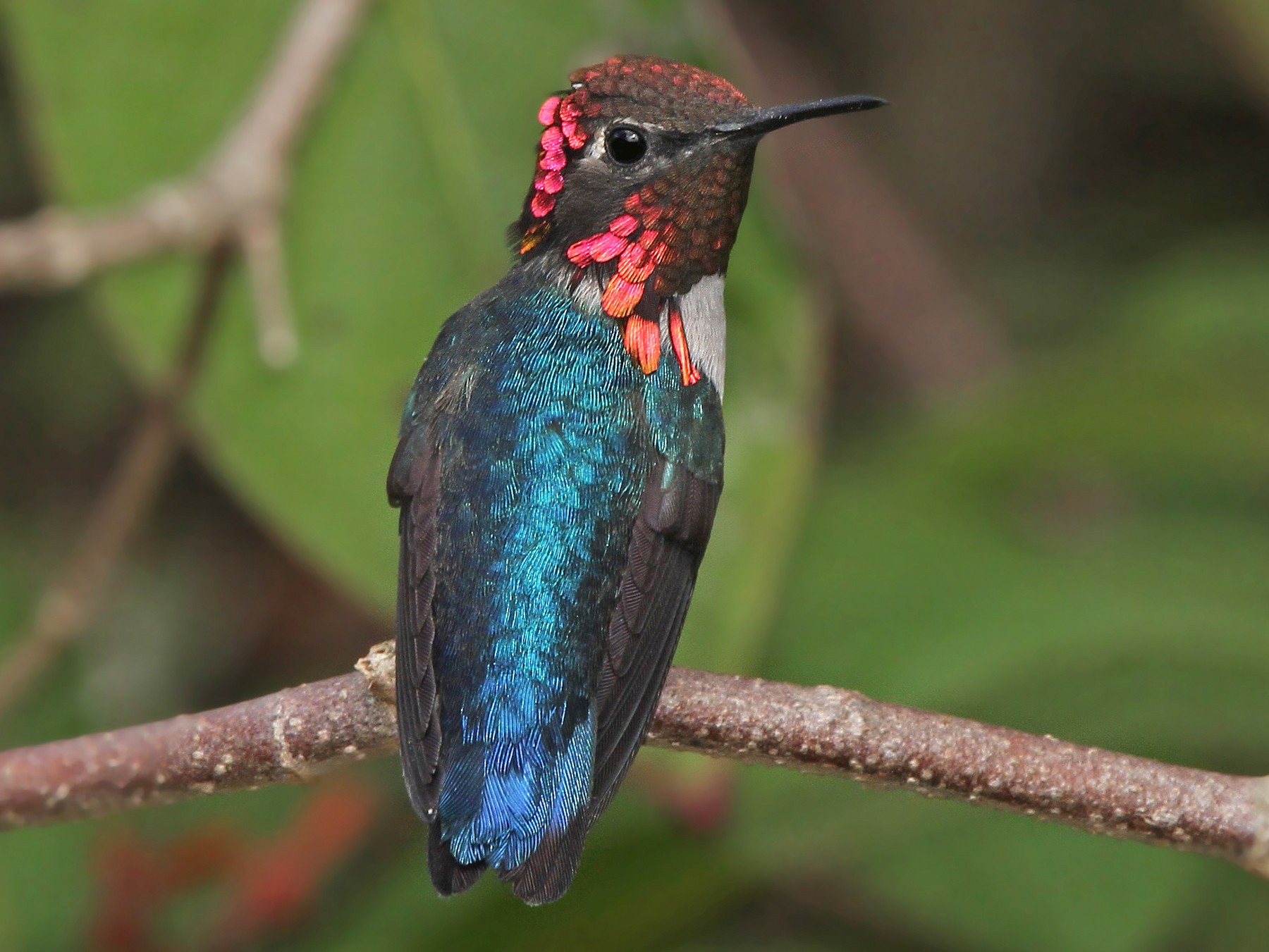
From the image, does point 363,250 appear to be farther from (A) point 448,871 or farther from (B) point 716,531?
(A) point 448,871

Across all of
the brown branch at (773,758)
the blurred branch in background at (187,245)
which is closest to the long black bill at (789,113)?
the brown branch at (773,758)

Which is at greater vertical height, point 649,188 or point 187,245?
point 649,188

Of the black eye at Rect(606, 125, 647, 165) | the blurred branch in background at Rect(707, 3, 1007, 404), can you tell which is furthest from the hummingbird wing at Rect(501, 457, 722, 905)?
the blurred branch in background at Rect(707, 3, 1007, 404)

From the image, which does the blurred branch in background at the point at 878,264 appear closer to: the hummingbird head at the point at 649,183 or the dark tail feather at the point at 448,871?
the hummingbird head at the point at 649,183

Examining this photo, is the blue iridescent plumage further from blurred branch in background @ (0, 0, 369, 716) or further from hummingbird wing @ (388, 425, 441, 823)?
blurred branch in background @ (0, 0, 369, 716)

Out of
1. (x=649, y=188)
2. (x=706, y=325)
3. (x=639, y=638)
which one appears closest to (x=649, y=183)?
(x=649, y=188)
